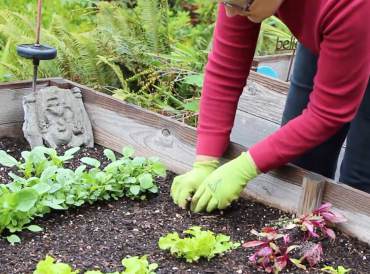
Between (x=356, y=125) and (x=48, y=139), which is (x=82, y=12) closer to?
(x=48, y=139)

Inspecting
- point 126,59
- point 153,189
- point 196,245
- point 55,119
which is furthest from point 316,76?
point 126,59

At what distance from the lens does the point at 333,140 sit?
2.65 m

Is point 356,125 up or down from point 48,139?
up

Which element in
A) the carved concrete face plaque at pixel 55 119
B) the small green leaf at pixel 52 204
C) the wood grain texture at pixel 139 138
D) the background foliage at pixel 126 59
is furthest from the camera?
the background foliage at pixel 126 59

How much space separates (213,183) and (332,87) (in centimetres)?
49

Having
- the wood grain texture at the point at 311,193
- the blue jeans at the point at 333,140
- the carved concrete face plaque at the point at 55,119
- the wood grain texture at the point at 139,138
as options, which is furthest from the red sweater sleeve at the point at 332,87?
the carved concrete face plaque at the point at 55,119

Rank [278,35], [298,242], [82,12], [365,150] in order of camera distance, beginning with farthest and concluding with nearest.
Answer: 1. [82,12]
2. [278,35]
3. [365,150]
4. [298,242]

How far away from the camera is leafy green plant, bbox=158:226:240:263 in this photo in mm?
2033

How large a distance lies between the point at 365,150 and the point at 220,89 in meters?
Result: 0.56

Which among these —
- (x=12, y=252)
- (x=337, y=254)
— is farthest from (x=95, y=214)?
(x=337, y=254)

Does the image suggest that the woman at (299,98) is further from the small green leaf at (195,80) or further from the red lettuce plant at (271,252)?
the small green leaf at (195,80)

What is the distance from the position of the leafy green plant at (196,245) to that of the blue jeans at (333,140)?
0.67 metres

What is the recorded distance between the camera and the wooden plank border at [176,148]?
2.27 m

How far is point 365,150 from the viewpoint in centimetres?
256
